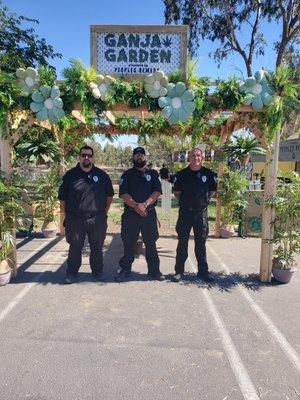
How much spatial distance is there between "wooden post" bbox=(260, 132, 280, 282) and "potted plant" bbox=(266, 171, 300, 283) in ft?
0.23

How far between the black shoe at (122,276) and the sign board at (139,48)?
284 centimetres

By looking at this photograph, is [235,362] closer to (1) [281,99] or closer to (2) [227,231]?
(1) [281,99]

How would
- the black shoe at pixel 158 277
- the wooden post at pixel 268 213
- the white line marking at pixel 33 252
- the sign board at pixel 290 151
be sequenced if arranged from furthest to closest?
the sign board at pixel 290 151 → the white line marking at pixel 33 252 → the black shoe at pixel 158 277 → the wooden post at pixel 268 213

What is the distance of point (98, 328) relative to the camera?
3.76m

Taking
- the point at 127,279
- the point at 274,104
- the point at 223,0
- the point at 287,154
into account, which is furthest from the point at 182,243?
the point at 223,0

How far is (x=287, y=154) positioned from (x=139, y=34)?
1015 centimetres

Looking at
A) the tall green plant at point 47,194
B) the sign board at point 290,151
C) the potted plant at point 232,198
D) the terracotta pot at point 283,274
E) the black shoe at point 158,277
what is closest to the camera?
the terracotta pot at point 283,274

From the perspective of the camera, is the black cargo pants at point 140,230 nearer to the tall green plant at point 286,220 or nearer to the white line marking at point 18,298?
the white line marking at point 18,298

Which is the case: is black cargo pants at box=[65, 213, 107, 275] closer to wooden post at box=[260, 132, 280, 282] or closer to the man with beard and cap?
the man with beard and cap

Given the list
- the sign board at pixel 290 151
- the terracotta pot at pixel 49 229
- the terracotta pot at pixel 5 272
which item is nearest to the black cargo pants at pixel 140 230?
the terracotta pot at pixel 5 272

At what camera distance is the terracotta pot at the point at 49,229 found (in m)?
8.35

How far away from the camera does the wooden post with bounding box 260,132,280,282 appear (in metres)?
5.06

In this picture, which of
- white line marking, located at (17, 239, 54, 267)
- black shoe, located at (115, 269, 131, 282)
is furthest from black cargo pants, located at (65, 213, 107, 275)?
white line marking, located at (17, 239, 54, 267)

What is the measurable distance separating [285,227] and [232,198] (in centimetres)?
340
